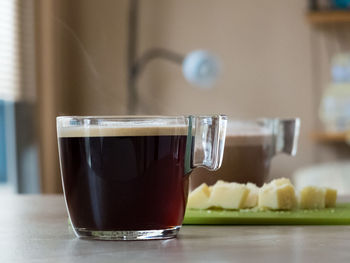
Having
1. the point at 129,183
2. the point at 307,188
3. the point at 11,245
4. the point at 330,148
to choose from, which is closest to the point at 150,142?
the point at 129,183

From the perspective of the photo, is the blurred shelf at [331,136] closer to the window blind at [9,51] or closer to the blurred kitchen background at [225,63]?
the blurred kitchen background at [225,63]

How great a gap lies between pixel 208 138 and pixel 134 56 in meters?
3.14

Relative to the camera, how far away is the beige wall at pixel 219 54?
3660 mm

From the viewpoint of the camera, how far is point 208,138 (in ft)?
2.15

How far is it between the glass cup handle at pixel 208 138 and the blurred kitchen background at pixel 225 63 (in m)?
2.78

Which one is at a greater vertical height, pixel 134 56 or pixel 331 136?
pixel 134 56

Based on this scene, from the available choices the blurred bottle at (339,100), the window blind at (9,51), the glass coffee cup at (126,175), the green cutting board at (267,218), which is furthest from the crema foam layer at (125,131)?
the blurred bottle at (339,100)

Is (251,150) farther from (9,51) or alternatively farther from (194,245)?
(9,51)

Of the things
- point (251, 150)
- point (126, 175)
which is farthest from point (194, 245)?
point (251, 150)

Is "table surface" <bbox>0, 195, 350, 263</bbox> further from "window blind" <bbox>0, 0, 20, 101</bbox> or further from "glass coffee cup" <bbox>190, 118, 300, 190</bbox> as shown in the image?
"window blind" <bbox>0, 0, 20, 101</bbox>

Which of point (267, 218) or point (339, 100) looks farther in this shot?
point (339, 100)

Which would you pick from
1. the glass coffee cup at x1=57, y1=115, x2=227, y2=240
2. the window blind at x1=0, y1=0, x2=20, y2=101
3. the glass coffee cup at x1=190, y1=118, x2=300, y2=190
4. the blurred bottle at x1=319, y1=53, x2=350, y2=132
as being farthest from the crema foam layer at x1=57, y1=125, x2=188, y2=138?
the blurred bottle at x1=319, y1=53, x2=350, y2=132

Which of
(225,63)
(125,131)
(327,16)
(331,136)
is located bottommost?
(331,136)

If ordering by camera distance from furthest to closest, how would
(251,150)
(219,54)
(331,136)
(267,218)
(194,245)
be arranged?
1. (219,54)
2. (331,136)
3. (251,150)
4. (267,218)
5. (194,245)
